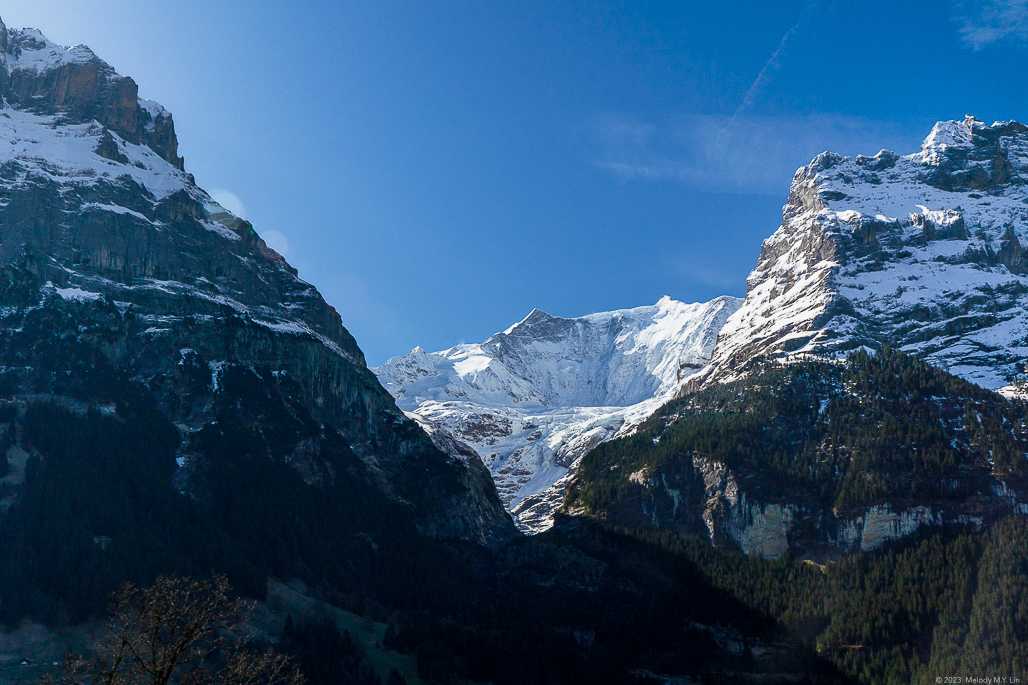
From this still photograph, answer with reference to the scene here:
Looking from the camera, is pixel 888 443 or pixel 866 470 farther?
pixel 888 443

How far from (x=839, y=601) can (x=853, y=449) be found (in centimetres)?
4111

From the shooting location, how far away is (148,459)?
165750 mm

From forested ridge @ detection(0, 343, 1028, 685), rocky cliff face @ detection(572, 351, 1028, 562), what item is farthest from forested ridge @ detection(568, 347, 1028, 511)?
forested ridge @ detection(0, 343, 1028, 685)

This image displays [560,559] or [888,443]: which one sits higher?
[888,443]

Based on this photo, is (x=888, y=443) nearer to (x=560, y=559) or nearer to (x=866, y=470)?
(x=866, y=470)

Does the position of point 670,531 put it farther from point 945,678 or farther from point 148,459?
point 148,459

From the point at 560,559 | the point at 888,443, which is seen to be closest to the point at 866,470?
the point at 888,443

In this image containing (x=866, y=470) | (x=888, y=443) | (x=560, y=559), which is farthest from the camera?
(x=560, y=559)

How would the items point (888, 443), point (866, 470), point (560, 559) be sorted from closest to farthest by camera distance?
point (866, 470)
point (888, 443)
point (560, 559)

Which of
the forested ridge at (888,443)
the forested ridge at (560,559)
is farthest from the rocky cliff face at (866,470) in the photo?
the forested ridge at (560,559)

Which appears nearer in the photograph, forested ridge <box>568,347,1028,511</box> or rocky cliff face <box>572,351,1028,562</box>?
rocky cliff face <box>572,351,1028,562</box>

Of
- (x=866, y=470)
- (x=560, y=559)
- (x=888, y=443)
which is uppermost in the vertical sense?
(x=888, y=443)

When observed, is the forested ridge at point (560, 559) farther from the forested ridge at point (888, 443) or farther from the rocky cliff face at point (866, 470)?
the rocky cliff face at point (866, 470)

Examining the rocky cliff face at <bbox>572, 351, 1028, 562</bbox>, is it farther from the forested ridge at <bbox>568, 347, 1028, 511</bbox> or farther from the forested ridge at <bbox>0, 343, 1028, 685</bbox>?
the forested ridge at <bbox>0, 343, 1028, 685</bbox>
